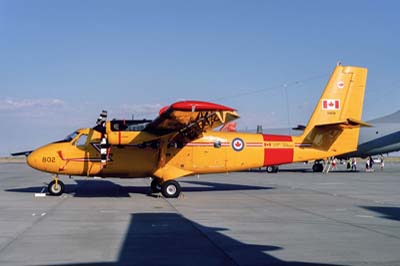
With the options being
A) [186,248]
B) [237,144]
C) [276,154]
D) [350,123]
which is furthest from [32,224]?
[350,123]

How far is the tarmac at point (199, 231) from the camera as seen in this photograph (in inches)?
353

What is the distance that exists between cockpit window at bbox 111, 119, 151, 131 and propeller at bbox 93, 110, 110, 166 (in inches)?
17.9

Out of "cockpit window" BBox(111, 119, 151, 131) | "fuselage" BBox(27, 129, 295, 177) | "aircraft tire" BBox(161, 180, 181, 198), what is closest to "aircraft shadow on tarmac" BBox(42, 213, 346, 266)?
"aircraft tire" BBox(161, 180, 181, 198)

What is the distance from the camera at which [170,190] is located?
2044 centimetres

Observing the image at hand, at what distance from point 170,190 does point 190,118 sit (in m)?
3.30

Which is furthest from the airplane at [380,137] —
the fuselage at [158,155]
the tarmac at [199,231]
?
the tarmac at [199,231]

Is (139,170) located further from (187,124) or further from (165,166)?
(187,124)

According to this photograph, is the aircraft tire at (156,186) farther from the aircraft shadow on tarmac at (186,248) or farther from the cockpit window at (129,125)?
the aircraft shadow on tarmac at (186,248)

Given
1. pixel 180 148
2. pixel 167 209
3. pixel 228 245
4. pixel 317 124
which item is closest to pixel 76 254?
pixel 228 245

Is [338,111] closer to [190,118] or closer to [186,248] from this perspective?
[190,118]

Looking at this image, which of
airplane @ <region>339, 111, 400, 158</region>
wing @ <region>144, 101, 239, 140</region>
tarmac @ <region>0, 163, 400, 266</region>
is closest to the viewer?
tarmac @ <region>0, 163, 400, 266</region>

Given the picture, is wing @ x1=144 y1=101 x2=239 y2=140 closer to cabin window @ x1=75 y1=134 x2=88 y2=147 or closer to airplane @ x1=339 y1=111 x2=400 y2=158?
cabin window @ x1=75 y1=134 x2=88 y2=147

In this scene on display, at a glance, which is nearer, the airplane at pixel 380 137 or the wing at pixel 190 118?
the wing at pixel 190 118

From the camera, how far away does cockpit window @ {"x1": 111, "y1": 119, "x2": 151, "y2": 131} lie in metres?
20.0
